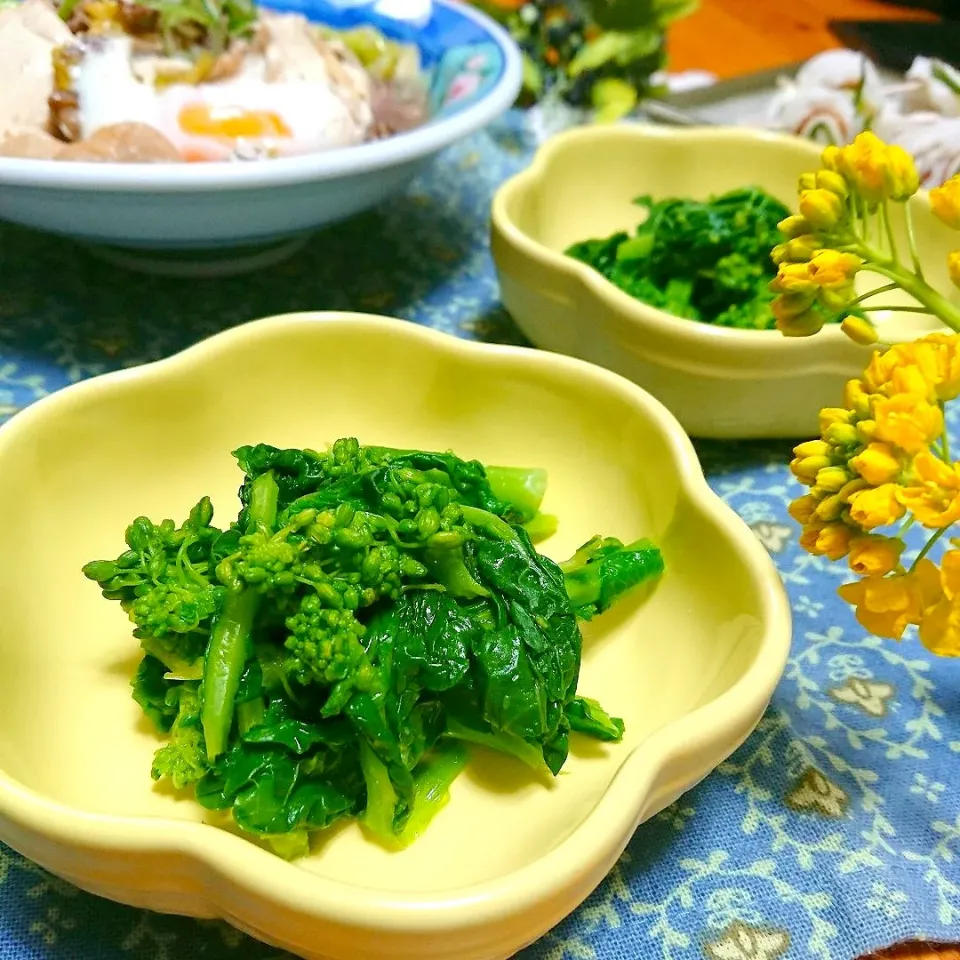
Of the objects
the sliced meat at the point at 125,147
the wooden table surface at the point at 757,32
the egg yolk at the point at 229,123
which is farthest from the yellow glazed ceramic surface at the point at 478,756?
the wooden table surface at the point at 757,32

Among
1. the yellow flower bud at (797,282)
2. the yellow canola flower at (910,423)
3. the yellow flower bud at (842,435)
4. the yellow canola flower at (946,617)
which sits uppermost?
the yellow flower bud at (797,282)

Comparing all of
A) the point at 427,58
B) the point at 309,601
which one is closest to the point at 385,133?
the point at 427,58

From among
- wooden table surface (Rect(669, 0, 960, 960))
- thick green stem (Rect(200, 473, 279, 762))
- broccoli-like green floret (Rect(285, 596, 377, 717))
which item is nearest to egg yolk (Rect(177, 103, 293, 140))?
thick green stem (Rect(200, 473, 279, 762))

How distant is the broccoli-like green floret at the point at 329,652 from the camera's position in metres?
0.76

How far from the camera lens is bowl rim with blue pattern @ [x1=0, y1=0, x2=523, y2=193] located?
111 cm

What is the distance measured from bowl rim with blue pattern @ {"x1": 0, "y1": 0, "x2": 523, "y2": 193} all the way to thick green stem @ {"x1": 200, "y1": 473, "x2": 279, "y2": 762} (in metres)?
0.52

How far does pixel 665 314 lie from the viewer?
1.18 meters

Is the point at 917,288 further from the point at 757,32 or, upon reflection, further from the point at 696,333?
the point at 757,32

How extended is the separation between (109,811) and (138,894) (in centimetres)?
13

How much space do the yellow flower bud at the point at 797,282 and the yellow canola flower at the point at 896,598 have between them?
0.23m

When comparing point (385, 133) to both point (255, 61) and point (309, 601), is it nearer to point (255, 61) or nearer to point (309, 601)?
point (255, 61)

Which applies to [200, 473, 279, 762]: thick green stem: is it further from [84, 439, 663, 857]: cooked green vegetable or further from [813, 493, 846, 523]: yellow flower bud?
[813, 493, 846, 523]: yellow flower bud

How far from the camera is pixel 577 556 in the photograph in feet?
3.29

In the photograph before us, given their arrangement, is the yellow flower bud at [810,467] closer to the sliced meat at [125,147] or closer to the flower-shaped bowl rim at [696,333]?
the flower-shaped bowl rim at [696,333]
